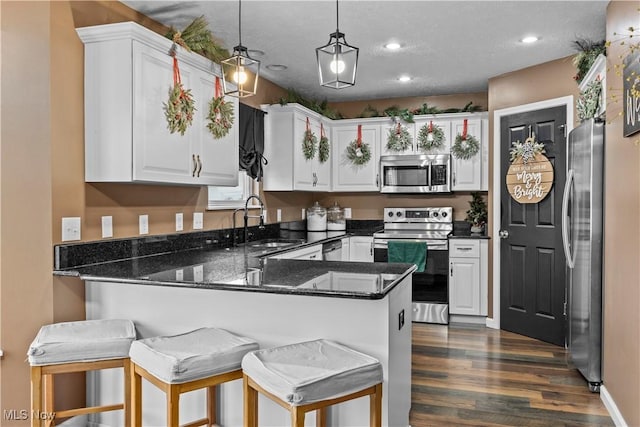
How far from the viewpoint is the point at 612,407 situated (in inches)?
116

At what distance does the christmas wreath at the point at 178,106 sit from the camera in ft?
9.75

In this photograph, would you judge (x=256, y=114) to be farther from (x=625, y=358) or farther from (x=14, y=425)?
(x=625, y=358)

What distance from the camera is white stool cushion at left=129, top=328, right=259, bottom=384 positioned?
196 cm

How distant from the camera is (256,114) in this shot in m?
4.70

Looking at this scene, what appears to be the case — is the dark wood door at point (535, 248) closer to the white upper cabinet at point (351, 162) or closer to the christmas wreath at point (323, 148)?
the white upper cabinet at point (351, 162)

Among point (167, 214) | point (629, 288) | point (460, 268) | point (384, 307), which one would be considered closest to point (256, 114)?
point (167, 214)

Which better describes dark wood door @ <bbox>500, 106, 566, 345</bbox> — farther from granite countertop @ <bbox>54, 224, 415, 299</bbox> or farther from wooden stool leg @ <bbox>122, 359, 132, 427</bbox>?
wooden stool leg @ <bbox>122, 359, 132, 427</bbox>

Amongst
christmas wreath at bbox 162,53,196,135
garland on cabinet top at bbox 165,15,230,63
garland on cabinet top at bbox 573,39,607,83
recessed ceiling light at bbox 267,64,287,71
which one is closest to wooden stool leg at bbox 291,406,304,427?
christmas wreath at bbox 162,53,196,135

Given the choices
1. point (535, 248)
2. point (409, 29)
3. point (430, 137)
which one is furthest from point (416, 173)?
point (409, 29)

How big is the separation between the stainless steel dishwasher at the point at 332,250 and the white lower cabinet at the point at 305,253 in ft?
0.44

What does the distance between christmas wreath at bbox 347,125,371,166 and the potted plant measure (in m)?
1.27

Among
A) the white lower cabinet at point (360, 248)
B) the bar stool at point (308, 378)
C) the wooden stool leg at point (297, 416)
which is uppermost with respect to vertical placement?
the white lower cabinet at point (360, 248)

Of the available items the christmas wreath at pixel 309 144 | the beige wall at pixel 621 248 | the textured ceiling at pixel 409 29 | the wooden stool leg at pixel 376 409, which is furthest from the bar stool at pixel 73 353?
the christmas wreath at pixel 309 144

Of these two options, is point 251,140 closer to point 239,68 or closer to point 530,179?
point 239,68
